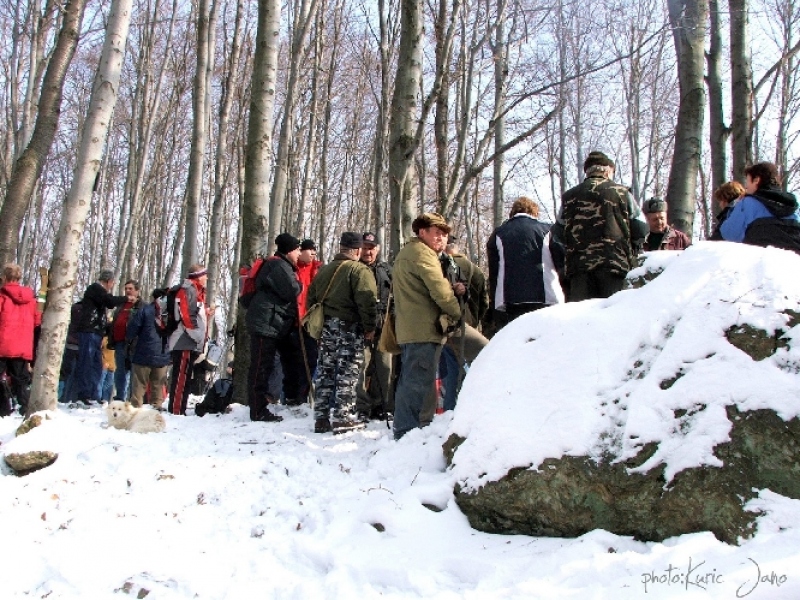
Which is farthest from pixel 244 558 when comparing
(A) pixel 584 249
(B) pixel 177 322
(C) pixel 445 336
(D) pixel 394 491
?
(B) pixel 177 322

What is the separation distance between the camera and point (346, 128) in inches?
839

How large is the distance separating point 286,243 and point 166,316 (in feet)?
7.54

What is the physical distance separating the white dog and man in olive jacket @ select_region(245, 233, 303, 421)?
3.16 ft

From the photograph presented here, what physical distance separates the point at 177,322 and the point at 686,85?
259 inches

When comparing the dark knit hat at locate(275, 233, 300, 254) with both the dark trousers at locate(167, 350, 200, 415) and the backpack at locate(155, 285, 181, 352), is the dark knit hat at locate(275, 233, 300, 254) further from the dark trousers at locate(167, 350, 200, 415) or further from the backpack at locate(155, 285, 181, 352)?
the dark trousers at locate(167, 350, 200, 415)

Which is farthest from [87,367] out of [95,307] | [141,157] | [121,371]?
[141,157]

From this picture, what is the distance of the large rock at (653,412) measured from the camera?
9.28 ft

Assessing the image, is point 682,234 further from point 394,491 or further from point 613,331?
point 394,491

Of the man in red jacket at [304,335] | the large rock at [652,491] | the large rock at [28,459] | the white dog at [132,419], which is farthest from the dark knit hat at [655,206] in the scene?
the large rock at [28,459]

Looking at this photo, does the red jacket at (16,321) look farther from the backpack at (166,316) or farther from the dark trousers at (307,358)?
the dark trousers at (307,358)

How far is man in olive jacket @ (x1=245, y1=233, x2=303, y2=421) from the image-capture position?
20.8ft

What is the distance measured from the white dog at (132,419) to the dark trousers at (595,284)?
12.8 ft

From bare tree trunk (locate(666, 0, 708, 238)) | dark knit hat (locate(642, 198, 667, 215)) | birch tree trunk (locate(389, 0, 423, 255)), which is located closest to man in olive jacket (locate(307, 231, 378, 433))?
birch tree trunk (locate(389, 0, 423, 255))

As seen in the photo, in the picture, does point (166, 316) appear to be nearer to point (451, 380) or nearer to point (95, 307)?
point (95, 307)
